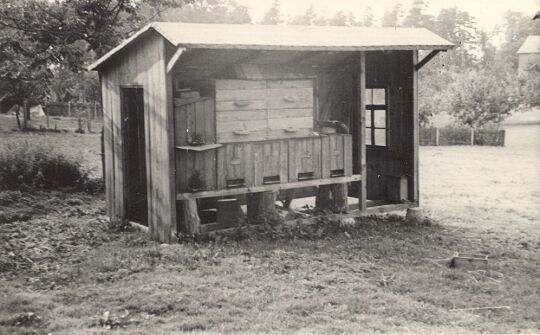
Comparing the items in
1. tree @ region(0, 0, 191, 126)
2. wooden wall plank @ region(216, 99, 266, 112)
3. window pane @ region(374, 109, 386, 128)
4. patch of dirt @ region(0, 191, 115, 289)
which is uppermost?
tree @ region(0, 0, 191, 126)

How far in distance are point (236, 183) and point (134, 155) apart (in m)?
2.55

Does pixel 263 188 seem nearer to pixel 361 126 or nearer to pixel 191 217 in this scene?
pixel 191 217

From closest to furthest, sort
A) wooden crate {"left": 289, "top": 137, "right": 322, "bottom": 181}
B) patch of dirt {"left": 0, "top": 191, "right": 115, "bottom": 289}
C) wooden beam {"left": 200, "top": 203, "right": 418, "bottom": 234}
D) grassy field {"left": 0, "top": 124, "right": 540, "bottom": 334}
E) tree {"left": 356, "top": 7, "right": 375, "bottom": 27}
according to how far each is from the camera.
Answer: grassy field {"left": 0, "top": 124, "right": 540, "bottom": 334}
patch of dirt {"left": 0, "top": 191, "right": 115, "bottom": 289}
wooden beam {"left": 200, "top": 203, "right": 418, "bottom": 234}
wooden crate {"left": 289, "top": 137, "right": 322, "bottom": 181}
tree {"left": 356, "top": 7, "right": 375, "bottom": 27}

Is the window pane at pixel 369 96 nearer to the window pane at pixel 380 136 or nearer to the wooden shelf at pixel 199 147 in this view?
the window pane at pixel 380 136

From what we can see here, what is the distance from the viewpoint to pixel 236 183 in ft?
34.2

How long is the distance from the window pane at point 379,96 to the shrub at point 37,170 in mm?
7699

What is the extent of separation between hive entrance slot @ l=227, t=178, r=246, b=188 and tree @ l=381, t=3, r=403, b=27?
6705 centimetres

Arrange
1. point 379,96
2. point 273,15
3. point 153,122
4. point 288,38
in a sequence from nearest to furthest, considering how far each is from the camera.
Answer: point 153,122 < point 288,38 < point 379,96 < point 273,15

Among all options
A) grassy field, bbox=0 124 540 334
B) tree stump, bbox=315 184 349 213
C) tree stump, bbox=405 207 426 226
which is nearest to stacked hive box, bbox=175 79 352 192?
tree stump, bbox=315 184 349 213

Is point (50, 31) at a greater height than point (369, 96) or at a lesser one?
greater

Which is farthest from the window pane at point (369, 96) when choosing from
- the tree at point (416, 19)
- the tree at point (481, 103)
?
the tree at point (416, 19)

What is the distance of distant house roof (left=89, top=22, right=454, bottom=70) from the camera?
9.14 metres

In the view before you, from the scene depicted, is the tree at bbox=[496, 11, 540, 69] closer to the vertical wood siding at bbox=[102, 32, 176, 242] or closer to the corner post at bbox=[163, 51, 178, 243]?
the vertical wood siding at bbox=[102, 32, 176, 242]

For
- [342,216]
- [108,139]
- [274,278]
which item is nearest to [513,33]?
[342,216]
